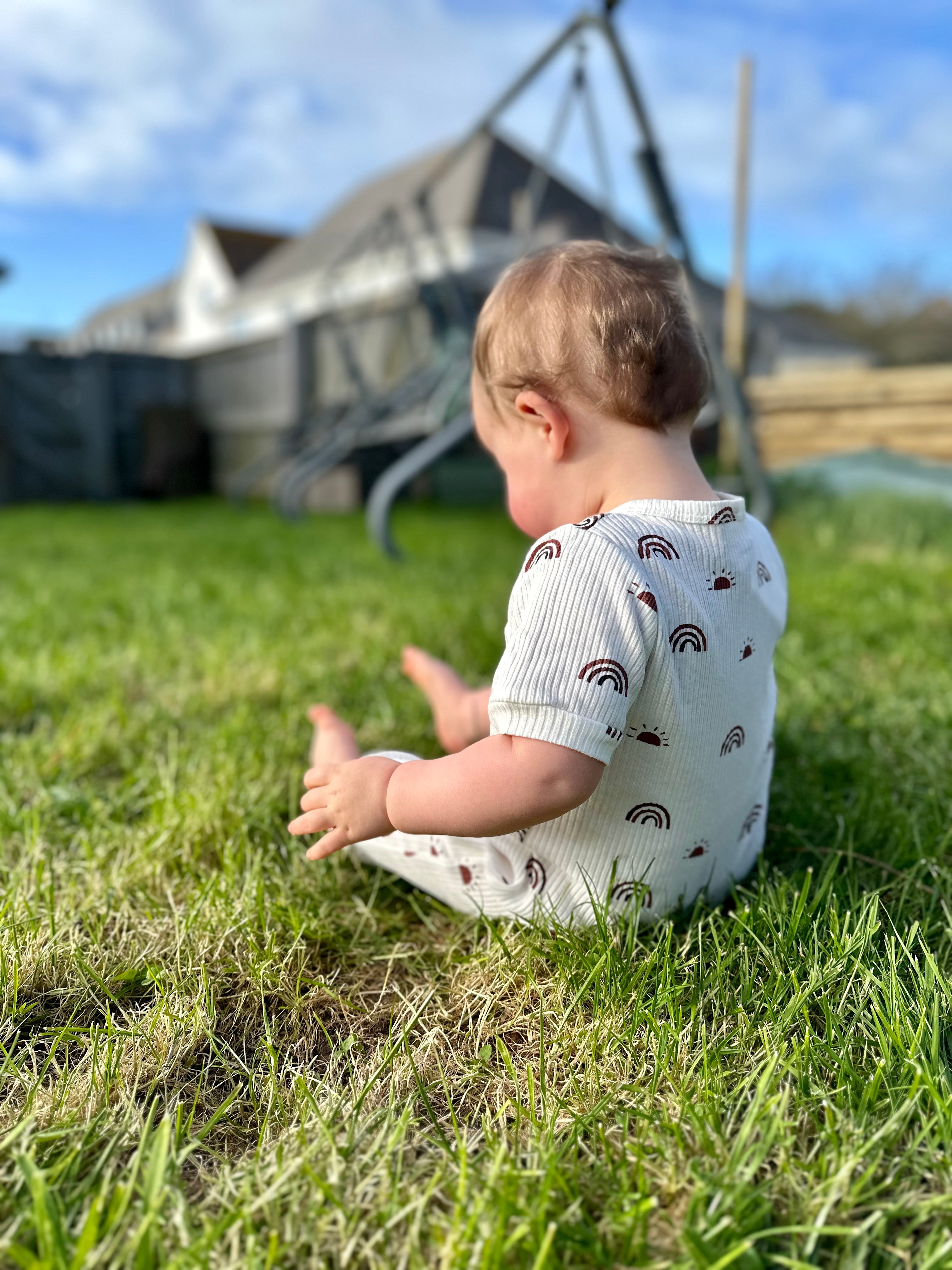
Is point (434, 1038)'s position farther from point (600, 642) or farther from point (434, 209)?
point (434, 209)

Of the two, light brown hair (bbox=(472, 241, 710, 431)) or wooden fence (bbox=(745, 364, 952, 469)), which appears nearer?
light brown hair (bbox=(472, 241, 710, 431))

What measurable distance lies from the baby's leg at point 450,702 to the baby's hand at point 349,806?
0.48 meters

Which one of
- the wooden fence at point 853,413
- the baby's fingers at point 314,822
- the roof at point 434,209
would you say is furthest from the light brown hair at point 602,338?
the wooden fence at point 853,413

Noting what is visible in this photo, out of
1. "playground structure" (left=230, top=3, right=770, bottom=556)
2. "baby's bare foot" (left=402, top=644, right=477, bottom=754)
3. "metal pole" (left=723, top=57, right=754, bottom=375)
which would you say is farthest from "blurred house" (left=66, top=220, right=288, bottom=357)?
"baby's bare foot" (left=402, top=644, right=477, bottom=754)

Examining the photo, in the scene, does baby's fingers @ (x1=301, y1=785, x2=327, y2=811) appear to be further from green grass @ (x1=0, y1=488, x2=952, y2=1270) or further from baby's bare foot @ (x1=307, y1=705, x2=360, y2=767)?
baby's bare foot @ (x1=307, y1=705, x2=360, y2=767)

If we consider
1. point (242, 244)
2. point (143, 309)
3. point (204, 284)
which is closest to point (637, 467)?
point (242, 244)

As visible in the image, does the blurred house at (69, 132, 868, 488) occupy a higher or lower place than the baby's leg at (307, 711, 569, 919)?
higher

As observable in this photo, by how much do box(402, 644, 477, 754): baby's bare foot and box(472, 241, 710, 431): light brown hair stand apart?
0.61 m

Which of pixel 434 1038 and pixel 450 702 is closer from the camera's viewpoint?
pixel 434 1038

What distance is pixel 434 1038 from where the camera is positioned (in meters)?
0.90

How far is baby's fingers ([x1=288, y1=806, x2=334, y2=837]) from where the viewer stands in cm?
93

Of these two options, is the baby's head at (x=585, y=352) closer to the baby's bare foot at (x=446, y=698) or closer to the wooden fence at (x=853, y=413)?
the baby's bare foot at (x=446, y=698)

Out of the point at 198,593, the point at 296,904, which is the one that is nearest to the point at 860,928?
the point at 296,904

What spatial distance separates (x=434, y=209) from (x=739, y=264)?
12.5 meters
